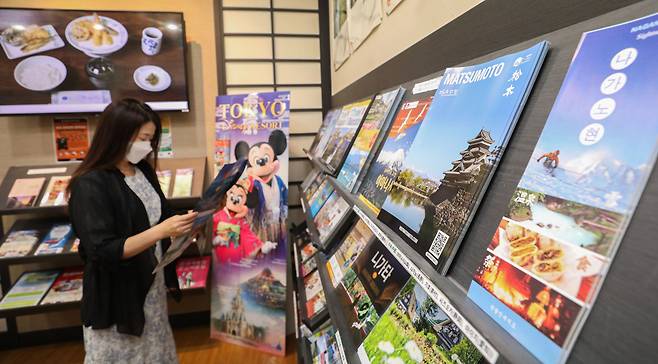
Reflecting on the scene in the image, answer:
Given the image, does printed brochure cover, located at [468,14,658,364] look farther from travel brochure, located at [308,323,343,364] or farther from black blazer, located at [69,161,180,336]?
black blazer, located at [69,161,180,336]

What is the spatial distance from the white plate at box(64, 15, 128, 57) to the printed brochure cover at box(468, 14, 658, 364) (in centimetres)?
332

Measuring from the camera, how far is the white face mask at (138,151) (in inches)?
60.9

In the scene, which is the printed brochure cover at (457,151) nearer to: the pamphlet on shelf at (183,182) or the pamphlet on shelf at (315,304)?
the pamphlet on shelf at (315,304)

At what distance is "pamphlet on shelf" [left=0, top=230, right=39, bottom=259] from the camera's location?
2.67 m

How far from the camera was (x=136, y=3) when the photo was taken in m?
3.03

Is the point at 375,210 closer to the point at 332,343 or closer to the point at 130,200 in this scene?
the point at 332,343

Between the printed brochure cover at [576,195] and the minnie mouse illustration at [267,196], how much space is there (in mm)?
2510

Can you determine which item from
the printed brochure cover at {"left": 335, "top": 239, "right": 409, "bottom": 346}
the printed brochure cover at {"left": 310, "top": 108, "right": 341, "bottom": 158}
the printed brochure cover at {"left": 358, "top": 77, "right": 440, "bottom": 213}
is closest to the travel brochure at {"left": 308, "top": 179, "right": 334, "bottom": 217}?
the printed brochure cover at {"left": 310, "top": 108, "right": 341, "bottom": 158}

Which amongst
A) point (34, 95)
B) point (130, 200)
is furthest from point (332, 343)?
point (34, 95)

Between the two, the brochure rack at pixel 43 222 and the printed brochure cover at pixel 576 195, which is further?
the brochure rack at pixel 43 222

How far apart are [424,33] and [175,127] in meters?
2.60

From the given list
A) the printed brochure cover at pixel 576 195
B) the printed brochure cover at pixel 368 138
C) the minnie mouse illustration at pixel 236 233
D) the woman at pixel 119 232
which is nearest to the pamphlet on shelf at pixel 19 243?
the minnie mouse illustration at pixel 236 233

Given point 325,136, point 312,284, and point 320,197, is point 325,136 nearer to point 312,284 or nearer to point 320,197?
point 320,197

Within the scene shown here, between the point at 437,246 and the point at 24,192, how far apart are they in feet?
11.2
